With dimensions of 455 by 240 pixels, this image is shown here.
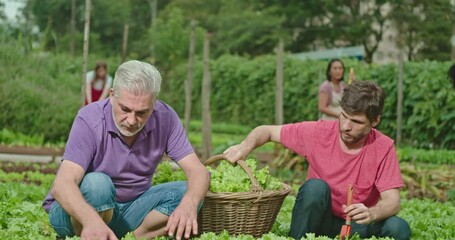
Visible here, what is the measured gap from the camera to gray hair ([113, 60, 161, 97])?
203 inches

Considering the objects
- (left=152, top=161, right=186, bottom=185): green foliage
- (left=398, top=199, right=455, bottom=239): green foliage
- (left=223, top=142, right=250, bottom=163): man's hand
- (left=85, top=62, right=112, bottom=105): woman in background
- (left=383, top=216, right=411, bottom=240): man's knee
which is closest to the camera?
(left=383, top=216, right=411, bottom=240): man's knee

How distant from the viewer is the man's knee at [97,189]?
5.25 meters

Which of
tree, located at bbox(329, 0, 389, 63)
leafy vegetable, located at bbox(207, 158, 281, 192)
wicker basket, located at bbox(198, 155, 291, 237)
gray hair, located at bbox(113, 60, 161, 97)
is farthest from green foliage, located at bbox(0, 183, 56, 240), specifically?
tree, located at bbox(329, 0, 389, 63)

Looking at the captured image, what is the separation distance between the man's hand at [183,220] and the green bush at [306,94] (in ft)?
40.7

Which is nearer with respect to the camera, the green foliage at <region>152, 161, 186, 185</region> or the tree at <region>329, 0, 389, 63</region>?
the green foliage at <region>152, 161, 186, 185</region>

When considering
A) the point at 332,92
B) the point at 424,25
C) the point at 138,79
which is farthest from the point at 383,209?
the point at 424,25

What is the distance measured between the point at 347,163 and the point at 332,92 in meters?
5.99

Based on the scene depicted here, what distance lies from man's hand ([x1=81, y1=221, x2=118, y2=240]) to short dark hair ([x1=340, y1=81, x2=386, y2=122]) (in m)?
1.86

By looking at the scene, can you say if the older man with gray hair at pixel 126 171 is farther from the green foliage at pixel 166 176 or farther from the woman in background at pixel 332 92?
the woman in background at pixel 332 92

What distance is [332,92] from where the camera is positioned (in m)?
11.9

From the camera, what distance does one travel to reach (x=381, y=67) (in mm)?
19125

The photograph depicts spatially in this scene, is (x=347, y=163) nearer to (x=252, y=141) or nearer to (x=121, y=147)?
(x=252, y=141)

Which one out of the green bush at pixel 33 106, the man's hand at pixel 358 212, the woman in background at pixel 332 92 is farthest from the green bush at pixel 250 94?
the man's hand at pixel 358 212

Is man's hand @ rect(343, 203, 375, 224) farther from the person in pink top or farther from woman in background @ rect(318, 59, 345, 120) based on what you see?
woman in background @ rect(318, 59, 345, 120)
